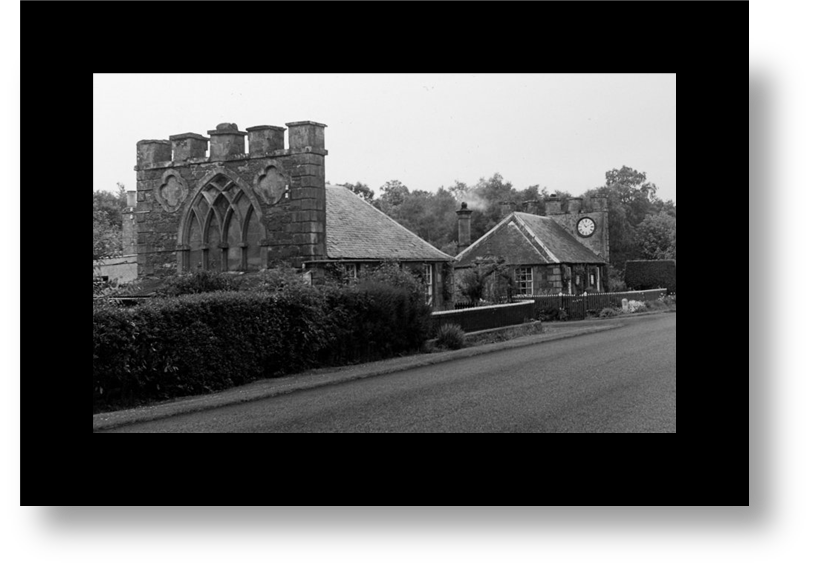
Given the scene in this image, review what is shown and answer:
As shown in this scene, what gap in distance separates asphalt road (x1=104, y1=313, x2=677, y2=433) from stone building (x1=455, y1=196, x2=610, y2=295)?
823 inches

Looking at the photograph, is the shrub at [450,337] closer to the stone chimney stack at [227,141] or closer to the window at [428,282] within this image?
the window at [428,282]

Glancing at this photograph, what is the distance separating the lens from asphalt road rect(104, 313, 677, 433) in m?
10.2

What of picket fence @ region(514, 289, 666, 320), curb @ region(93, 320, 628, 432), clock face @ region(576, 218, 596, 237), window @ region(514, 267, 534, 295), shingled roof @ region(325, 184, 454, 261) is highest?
clock face @ region(576, 218, 596, 237)

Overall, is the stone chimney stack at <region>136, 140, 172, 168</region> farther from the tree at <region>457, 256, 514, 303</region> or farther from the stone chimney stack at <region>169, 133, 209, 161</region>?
Result: the tree at <region>457, 256, 514, 303</region>

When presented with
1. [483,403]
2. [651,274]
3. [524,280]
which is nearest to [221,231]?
[483,403]

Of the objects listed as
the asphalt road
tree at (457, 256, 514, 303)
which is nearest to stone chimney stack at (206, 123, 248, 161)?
the asphalt road

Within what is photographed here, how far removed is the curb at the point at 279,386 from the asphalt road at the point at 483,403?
20 cm

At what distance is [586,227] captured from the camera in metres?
45.4

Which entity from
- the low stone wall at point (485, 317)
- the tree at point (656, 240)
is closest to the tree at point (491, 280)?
the low stone wall at point (485, 317)
